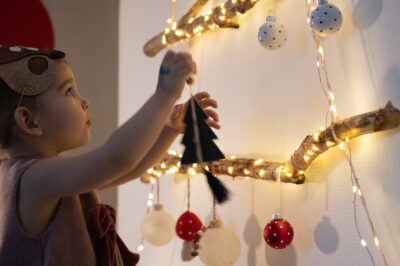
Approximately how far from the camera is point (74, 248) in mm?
702

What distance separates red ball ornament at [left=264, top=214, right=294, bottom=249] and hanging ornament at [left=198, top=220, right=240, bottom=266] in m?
0.10

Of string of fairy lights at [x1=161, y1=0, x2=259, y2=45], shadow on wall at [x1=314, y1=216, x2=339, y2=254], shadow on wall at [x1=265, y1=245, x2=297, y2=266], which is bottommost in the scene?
shadow on wall at [x1=265, y1=245, x2=297, y2=266]

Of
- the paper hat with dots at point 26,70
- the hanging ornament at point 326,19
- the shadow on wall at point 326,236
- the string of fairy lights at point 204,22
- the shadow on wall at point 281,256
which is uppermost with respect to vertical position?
the string of fairy lights at point 204,22

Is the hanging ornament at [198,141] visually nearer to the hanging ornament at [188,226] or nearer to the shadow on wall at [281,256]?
the shadow on wall at [281,256]

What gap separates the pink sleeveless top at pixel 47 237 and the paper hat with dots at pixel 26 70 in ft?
0.35

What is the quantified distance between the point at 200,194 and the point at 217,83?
0.85 feet

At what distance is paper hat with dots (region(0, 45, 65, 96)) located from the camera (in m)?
0.70

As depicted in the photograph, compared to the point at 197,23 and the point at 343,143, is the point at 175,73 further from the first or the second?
the point at 197,23

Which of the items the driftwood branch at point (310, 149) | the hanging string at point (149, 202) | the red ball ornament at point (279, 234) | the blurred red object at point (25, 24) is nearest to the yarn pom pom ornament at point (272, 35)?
the driftwood branch at point (310, 149)

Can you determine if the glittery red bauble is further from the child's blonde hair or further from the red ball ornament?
the child's blonde hair

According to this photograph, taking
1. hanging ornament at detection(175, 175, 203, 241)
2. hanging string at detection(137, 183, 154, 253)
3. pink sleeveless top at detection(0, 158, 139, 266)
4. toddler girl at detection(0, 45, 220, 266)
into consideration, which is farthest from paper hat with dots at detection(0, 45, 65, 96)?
hanging string at detection(137, 183, 154, 253)

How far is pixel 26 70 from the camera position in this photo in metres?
0.70

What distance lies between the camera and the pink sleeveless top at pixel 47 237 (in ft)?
2.25

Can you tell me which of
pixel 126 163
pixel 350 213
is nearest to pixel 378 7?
pixel 350 213
